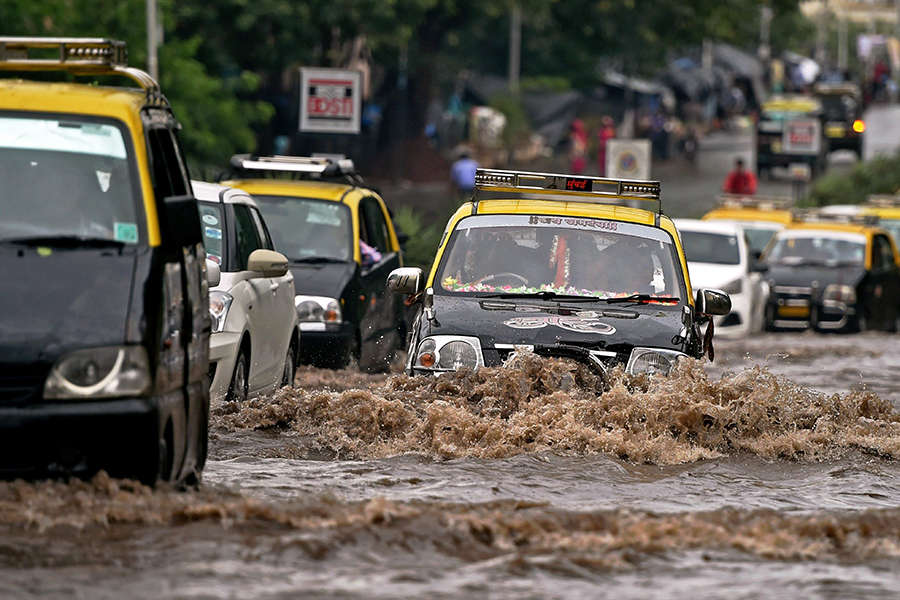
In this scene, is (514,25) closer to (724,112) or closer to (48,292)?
(724,112)

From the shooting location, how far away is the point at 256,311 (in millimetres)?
12258

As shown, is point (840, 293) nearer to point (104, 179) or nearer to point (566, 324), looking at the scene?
point (566, 324)

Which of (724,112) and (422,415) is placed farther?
(724,112)

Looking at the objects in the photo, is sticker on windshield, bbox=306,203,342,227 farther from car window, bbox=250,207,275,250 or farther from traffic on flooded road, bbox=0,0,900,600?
car window, bbox=250,207,275,250

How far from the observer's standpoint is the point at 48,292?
23.4 feet

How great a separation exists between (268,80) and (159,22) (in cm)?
1251

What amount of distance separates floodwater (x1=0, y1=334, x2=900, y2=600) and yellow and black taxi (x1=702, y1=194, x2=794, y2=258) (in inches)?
711

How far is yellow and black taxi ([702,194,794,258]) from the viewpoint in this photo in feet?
98.3

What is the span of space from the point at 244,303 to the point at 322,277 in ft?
11.1

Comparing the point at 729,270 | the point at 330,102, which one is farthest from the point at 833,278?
the point at 330,102

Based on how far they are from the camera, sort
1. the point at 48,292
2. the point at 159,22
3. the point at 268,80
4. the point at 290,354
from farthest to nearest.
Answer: the point at 268,80 → the point at 159,22 → the point at 290,354 → the point at 48,292

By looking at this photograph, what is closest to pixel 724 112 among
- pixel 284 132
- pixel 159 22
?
pixel 284 132

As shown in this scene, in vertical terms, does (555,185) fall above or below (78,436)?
above

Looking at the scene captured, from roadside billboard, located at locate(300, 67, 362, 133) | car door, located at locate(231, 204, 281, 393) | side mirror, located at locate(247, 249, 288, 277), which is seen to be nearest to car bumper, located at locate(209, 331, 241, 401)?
car door, located at locate(231, 204, 281, 393)
